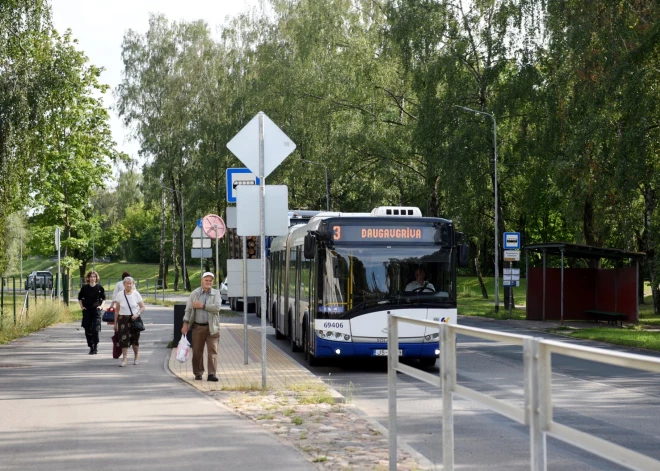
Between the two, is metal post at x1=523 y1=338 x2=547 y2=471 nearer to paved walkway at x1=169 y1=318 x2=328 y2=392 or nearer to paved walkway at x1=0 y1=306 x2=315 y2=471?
paved walkway at x1=0 y1=306 x2=315 y2=471

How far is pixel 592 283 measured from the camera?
3428 centimetres

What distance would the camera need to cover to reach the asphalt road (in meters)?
4.15

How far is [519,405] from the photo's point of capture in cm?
480

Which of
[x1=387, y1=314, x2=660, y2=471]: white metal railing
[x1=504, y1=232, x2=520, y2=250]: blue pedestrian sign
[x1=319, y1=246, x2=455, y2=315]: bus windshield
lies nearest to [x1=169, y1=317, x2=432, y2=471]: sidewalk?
[x1=387, y1=314, x2=660, y2=471]: white metal railing

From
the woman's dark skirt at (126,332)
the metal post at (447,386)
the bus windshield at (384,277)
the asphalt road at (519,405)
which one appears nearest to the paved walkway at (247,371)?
the woman's dark skirt at (126,332)

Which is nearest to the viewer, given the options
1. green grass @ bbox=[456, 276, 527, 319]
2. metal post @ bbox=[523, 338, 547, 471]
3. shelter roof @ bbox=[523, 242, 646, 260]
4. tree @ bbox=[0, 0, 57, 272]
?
metal post @ bbox=[523, 338, 547, 471]

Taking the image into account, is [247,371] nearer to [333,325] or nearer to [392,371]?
[333,325]

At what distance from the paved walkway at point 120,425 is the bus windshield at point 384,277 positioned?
314 centimetres

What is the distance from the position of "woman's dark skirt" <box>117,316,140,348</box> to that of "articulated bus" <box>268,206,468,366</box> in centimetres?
304

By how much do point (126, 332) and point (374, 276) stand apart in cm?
431

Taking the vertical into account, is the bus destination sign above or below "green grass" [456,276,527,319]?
above

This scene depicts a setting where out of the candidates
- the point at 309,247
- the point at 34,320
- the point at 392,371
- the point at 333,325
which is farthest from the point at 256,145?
the point at 34,320

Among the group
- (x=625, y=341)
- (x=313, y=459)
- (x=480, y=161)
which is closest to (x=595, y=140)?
(x=625, y=341)

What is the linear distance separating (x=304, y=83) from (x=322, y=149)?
373 cm
